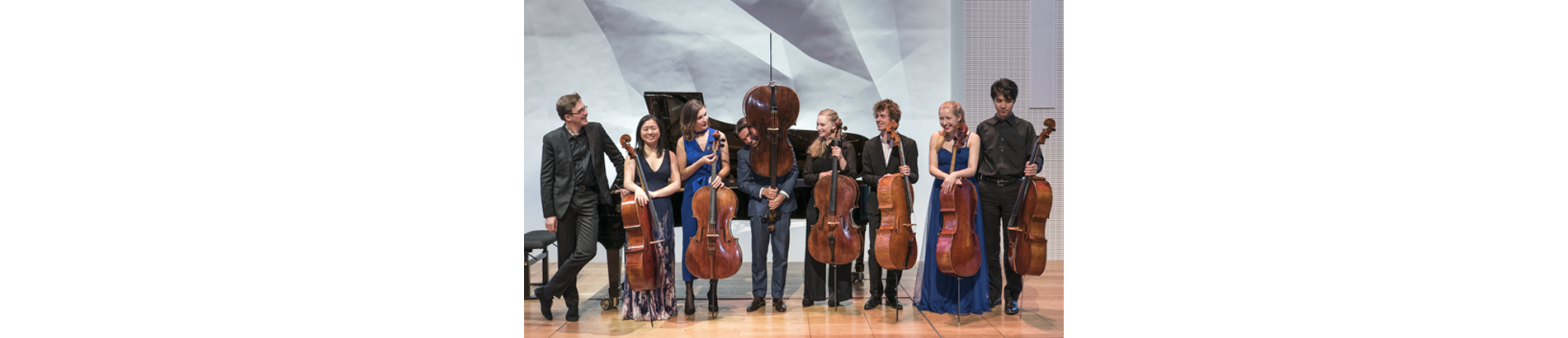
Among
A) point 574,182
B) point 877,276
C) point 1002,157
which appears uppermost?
point 1002,157

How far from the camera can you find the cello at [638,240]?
2.85 metres

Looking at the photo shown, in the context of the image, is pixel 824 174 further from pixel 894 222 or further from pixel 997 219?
pixel 997 219

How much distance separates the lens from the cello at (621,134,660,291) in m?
2.85

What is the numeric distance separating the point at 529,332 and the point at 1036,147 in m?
2.35

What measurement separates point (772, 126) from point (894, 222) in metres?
0.69

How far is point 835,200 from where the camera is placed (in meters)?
3.05

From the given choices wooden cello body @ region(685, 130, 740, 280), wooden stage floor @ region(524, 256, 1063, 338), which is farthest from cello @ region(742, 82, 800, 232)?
wooden stage floor @ region(524, 256, 1063, 338)

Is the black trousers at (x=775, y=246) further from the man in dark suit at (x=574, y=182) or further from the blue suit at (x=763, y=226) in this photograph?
the man in dark suit at (x=574, y=182)

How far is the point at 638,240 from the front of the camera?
289 cm

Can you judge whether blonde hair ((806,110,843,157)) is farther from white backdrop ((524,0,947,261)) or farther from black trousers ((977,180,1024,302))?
white backdrop ((524,0,947,261))

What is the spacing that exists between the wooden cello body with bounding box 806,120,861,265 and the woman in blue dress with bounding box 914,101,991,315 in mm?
370

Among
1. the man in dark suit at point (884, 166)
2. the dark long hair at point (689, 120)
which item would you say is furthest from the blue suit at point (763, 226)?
the man in dark suit at point (884, 166)

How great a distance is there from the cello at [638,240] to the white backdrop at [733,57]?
1390 mm

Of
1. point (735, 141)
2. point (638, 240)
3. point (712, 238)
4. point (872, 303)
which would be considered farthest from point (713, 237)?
point (872, 303)
